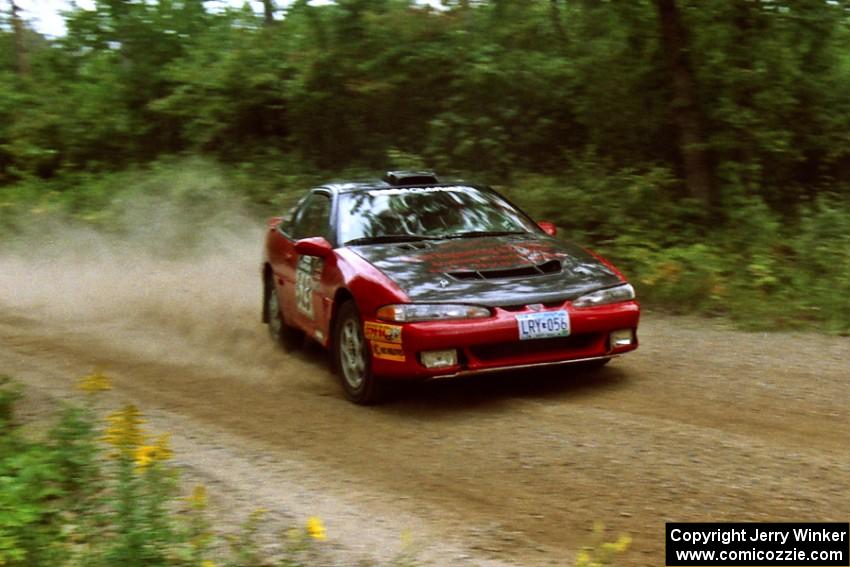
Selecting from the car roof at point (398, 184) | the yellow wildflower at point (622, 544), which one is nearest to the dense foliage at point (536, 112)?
the car roof at point (398, 184)

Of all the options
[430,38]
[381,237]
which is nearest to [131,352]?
[381,237]

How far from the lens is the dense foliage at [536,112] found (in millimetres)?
12078

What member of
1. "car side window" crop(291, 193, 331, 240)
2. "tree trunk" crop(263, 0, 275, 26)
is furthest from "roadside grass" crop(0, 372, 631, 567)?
"tree trunk" crop(263, 0, 275, 26)

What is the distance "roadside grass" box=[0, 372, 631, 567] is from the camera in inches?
167

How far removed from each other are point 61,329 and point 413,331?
5912 mm

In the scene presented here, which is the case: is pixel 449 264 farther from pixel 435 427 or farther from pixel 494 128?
pixel 494 128

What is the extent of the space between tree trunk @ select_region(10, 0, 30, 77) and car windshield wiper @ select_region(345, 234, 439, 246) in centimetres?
1625

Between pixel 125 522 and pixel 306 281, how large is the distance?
4230 millimetres

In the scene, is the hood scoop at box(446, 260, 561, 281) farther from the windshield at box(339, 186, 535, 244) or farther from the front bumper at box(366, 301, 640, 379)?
the windshield at box(339, 186, 535, 244)

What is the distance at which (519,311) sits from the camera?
6805 mm

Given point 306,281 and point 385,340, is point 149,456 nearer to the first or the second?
point 385,340

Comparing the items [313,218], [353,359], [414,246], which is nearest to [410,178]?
[313,218]

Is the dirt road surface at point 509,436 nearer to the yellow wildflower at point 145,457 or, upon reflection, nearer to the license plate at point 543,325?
the license plate at point 543,325

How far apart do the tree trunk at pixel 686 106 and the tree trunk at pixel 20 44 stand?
1436 cm
